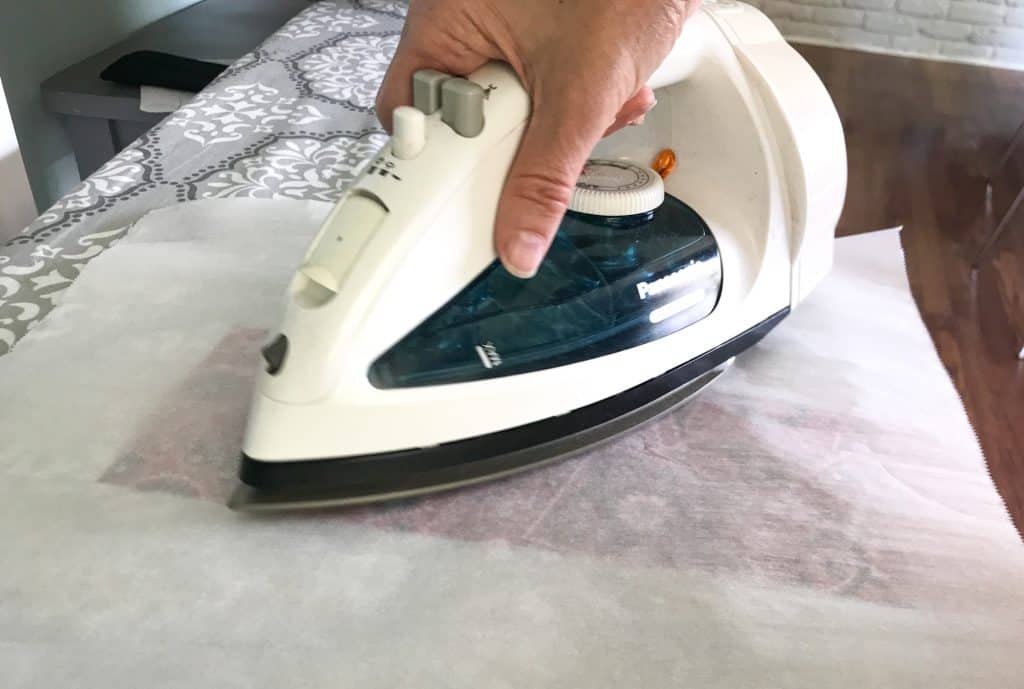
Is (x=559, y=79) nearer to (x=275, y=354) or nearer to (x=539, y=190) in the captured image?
(x=539, y=190)

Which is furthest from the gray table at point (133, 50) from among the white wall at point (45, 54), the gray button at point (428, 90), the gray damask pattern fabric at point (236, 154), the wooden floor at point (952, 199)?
the wooden floor at point (952, 199)

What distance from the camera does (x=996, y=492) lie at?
28.4 inches

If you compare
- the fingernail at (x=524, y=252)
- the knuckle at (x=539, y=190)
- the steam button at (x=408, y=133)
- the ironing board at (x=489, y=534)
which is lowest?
the ironing board at (x=489, y=534)

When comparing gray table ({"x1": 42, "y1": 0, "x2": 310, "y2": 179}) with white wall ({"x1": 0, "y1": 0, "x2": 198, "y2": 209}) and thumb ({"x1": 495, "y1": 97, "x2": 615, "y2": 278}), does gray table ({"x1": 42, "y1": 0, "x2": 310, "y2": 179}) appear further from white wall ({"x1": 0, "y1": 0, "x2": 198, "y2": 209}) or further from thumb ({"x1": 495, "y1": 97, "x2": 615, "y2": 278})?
thumb ({"x1": 495, "y1": 97, "x2": 615, "y2": 278})

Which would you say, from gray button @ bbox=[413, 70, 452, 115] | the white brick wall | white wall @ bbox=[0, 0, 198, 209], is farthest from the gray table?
the white brick wall

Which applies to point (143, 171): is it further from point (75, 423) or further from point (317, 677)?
point (317, 677)

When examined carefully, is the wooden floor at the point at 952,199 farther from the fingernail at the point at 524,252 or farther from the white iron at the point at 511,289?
the fingernail at the point at 524,252

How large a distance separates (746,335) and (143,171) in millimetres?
797

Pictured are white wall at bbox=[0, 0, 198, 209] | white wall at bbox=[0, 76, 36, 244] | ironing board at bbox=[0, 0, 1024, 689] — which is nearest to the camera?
ironing board at bbox=[0, 0, 1024, 689]

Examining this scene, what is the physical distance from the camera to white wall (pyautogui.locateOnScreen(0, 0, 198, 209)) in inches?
54.2

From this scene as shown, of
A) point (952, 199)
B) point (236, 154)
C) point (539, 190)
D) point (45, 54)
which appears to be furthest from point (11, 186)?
point (952, 199)

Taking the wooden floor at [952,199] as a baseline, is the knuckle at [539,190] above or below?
above

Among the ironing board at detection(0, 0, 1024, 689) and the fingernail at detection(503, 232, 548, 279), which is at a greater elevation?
the fingernail at detection(503, 232, 548, 279)

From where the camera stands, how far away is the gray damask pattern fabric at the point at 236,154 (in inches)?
36.5
